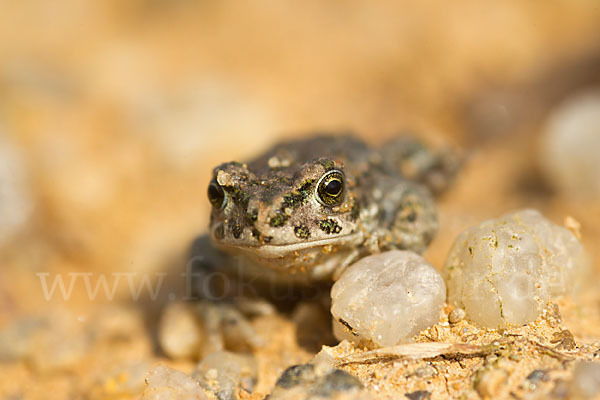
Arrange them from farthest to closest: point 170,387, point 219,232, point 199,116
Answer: point 199,116 → point 219,232 → point 170,387

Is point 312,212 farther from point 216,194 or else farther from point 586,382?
point 586,382

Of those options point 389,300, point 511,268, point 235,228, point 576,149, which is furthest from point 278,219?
point 576,149

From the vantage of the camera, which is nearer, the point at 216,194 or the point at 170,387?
the point at 170,387

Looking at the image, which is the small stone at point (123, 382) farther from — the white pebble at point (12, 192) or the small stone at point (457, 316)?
the white pebble at point (12, 192)

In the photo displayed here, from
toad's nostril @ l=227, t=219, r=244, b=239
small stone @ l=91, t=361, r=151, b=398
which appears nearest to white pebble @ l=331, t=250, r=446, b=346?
toad's nostril @ l=227, t=219, r=244, b=239

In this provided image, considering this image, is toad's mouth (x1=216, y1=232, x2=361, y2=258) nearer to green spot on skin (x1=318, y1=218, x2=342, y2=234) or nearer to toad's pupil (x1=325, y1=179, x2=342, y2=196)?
green spot on skin (x1=318, y1=218, x2=342, y2=234)
